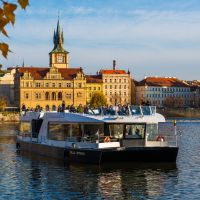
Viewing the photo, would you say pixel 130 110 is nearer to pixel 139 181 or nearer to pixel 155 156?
pixel 155 156

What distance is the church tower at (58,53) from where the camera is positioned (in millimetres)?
159125

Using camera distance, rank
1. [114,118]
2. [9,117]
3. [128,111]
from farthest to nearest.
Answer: [9,117], [128,111], [114,118]

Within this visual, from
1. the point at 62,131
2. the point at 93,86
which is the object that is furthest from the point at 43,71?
the point at 62,131

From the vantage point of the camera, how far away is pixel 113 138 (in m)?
28.5

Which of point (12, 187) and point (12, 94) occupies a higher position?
point (12, 94)

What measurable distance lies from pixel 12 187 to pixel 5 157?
13.8 metres

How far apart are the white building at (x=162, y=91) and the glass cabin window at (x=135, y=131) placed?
157 m

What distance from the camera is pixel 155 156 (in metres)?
28.0

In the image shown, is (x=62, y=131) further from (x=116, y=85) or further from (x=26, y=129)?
(x=116, y=85)

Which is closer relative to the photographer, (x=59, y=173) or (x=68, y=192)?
(x=68, y=192)

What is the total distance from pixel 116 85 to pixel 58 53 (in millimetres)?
22842

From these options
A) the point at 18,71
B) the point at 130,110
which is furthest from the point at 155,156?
the point at 18,71

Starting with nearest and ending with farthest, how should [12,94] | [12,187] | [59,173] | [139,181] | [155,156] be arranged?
[12,187] → [139,181] → [59,173] → [155,156] → [12,94]

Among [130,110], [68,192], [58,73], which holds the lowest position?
[68,192]
